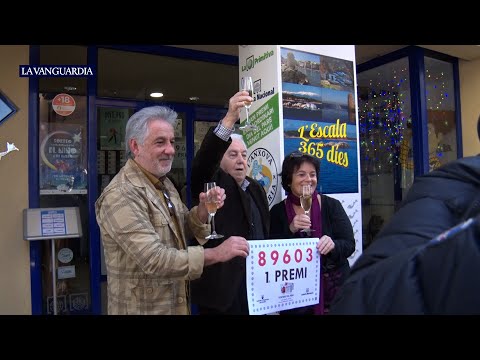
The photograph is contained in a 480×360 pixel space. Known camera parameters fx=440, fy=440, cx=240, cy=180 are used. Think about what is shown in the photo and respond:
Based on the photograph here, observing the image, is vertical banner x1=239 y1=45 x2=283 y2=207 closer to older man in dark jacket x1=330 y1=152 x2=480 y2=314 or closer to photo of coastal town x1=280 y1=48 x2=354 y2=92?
photo of coastal town x1=280 y1=48 x2=354 y2=92

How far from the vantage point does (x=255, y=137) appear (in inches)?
160

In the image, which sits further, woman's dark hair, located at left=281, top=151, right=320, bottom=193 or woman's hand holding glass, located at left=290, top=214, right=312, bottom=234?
woman's dark hair, located at left=281, top=151, right=320, bottom=193

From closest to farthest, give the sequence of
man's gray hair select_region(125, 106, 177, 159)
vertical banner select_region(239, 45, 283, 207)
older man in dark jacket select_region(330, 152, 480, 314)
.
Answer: older man in dark jacket select_region(330, 152, 480, 314) < man's gray hair select_region(125, 106, 177, 159) < vertical banner select_region(239, 45, 283, 207)

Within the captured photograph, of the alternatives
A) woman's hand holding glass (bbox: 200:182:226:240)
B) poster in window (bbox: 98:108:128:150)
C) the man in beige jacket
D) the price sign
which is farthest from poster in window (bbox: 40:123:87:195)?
woman's hand holding glass (bbox: 200:182:226:240)

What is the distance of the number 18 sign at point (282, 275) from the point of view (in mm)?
2525

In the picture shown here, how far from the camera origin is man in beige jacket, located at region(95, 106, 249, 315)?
209 cm

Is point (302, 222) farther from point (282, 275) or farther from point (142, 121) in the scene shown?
point (142, 121)

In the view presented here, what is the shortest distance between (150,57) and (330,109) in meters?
2.40

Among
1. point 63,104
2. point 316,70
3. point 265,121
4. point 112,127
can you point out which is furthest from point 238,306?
point 112,127

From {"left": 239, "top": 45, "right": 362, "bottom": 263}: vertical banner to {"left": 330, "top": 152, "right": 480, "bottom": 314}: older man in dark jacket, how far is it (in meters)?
2.81

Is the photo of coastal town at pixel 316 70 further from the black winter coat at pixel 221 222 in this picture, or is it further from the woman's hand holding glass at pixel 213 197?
the woman's hand holding glass at pixel 213 197

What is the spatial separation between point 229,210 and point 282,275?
22.0 inches
